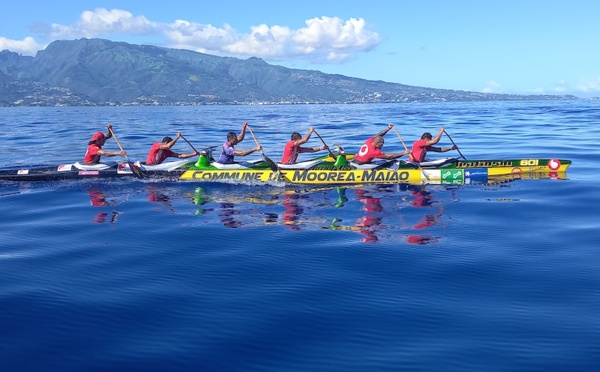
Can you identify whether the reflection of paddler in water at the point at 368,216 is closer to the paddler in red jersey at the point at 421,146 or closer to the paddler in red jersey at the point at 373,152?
the paddler in red jersey at the point at 373,152

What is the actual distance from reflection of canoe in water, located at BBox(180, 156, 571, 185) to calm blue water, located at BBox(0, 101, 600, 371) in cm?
197

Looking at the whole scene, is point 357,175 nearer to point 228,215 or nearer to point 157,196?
point 228,215

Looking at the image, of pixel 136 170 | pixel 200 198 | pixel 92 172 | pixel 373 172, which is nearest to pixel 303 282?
pixel 200 198

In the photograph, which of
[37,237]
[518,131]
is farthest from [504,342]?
[518,131]

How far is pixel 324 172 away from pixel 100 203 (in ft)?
24.5

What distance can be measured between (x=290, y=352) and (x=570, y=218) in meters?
9.76

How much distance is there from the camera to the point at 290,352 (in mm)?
6668

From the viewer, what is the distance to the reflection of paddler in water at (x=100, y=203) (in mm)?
14172

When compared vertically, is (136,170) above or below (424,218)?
above

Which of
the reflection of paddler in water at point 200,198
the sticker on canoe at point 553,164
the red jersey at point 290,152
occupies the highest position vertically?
the red jersey at point 290,152

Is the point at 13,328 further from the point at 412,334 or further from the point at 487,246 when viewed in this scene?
the point at 487,246

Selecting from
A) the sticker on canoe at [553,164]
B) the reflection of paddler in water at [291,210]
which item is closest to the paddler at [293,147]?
the reflection of paddler in water at [291,210]

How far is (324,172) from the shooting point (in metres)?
19.2

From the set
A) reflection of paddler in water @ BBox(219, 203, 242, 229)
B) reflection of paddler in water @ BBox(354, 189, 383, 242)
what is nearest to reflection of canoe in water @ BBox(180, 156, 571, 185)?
reflection of paddler in water @ BBox(354, 189, 383, 242)
